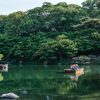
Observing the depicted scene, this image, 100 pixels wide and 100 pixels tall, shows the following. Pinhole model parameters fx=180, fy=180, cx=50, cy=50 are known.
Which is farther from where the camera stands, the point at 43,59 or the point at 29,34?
the point at 29,34

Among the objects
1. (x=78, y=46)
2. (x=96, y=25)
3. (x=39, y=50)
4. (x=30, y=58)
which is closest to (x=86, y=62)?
(x=78, y=46)

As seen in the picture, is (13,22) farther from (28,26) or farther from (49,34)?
(49,34)

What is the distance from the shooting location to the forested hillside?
102 feet

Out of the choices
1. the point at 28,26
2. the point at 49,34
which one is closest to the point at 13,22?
the point at 28,26

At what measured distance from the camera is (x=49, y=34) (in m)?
38.0

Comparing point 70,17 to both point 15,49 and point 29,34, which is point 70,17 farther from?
point 15,49

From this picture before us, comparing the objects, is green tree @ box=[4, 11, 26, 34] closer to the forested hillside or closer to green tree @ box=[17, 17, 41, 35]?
the forested hillside

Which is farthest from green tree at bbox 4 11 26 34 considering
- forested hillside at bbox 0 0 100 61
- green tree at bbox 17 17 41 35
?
green tree at bbox 17 17 41 35

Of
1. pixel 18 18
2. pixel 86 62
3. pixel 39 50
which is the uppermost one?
pixel 18 18

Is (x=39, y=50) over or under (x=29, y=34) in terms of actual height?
under

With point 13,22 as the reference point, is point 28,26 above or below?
below

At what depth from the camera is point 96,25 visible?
71.7 feet

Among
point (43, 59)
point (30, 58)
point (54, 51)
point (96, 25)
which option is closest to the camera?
point (96, 25)

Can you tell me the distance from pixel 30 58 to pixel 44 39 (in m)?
4.72
